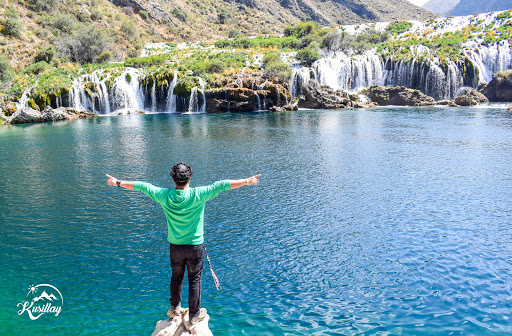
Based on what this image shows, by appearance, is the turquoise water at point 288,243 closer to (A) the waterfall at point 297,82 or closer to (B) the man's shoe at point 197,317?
(B) the man's shoe at point 197,317

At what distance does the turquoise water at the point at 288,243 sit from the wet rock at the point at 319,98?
4099cm

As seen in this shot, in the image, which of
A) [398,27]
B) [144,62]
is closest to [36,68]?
[144,62]

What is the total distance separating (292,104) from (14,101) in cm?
4773

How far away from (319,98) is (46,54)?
59.3 metres

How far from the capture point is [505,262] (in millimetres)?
10469

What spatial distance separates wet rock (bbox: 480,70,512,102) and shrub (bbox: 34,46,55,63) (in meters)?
88.9

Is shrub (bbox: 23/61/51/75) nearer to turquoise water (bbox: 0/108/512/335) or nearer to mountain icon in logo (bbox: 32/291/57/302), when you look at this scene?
turquoise water (bbox: 0/108/512/335)

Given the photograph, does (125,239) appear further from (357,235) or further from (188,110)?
(188,110)

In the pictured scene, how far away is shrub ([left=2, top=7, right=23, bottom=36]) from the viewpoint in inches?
2940

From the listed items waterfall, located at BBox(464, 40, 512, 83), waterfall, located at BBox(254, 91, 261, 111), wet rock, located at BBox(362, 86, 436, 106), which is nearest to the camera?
waterfall, located at BBox(254, 91, 261, 111)

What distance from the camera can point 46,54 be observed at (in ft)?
252

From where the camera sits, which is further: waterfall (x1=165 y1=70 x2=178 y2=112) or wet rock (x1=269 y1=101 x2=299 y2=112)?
waterfall (x1=165 y1=70 x2=178 y2=112)

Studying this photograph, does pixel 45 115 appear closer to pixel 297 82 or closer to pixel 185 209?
pixel 297 82

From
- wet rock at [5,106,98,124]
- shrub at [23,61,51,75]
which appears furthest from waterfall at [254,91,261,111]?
shrub at [23,61,51,75]
